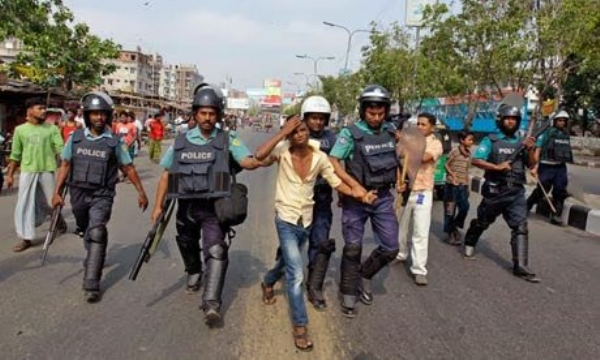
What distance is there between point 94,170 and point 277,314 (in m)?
1.87

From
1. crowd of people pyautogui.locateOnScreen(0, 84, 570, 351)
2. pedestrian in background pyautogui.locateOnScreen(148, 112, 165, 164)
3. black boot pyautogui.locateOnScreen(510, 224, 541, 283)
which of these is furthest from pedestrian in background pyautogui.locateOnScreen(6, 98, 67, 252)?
pedestrian in background pyautogui.locateOnScreen(148, 112, 165, 164)

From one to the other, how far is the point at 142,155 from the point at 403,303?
16.8 meters

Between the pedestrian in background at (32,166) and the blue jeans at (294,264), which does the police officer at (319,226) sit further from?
the pedestrian in background at (32,166)

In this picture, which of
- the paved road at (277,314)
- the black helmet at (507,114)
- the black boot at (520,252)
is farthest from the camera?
the black helmet at (507,114)

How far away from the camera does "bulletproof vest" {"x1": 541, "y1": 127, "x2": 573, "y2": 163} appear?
795cm

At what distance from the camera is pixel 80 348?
10.7 ft

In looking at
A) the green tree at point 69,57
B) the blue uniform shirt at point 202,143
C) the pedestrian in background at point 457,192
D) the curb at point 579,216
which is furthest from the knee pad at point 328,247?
the green tree at point 69,57

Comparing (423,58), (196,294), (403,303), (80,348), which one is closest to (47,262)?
(196,294)

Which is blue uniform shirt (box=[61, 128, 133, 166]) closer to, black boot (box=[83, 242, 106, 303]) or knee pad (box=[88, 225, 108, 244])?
knee pad (box=[88, 225, 108, 244])

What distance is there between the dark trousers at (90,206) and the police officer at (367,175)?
1963 millimetres

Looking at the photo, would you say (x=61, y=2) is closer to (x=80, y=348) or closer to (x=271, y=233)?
(x=271, y=233)

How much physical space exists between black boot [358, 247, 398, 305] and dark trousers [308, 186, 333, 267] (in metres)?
0.38

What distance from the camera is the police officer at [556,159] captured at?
7969 millimetres

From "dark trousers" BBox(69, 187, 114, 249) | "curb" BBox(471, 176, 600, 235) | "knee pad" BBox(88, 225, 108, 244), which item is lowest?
"curb" BBox(471, 176, 600, 235)
